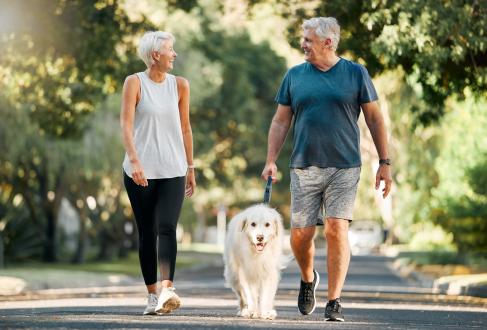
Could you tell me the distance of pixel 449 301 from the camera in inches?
676

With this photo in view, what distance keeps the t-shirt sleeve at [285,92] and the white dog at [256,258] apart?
869 millimetres

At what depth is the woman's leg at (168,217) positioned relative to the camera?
→ 1059cm

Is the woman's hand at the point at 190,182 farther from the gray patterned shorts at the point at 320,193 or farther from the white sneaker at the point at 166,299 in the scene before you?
the white sneaker at the point at 166,299

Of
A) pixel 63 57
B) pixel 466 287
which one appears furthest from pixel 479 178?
pixel 63 57

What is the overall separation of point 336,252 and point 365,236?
71503mm

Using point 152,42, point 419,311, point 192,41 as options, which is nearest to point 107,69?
point 419,311

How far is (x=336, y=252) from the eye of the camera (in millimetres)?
10594

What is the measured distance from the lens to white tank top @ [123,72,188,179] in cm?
1064

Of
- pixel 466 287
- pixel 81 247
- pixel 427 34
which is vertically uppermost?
pixel 427 34

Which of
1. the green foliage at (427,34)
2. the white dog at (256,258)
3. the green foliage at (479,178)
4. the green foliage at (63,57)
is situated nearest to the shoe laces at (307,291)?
the white dog at (256,258)

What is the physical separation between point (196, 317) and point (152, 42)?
7.22 feet

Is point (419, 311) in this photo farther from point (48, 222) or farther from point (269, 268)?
point (48, 222)

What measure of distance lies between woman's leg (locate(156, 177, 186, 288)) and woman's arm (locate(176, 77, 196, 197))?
415mm

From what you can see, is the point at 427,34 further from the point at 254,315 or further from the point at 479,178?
the point at 479,178
